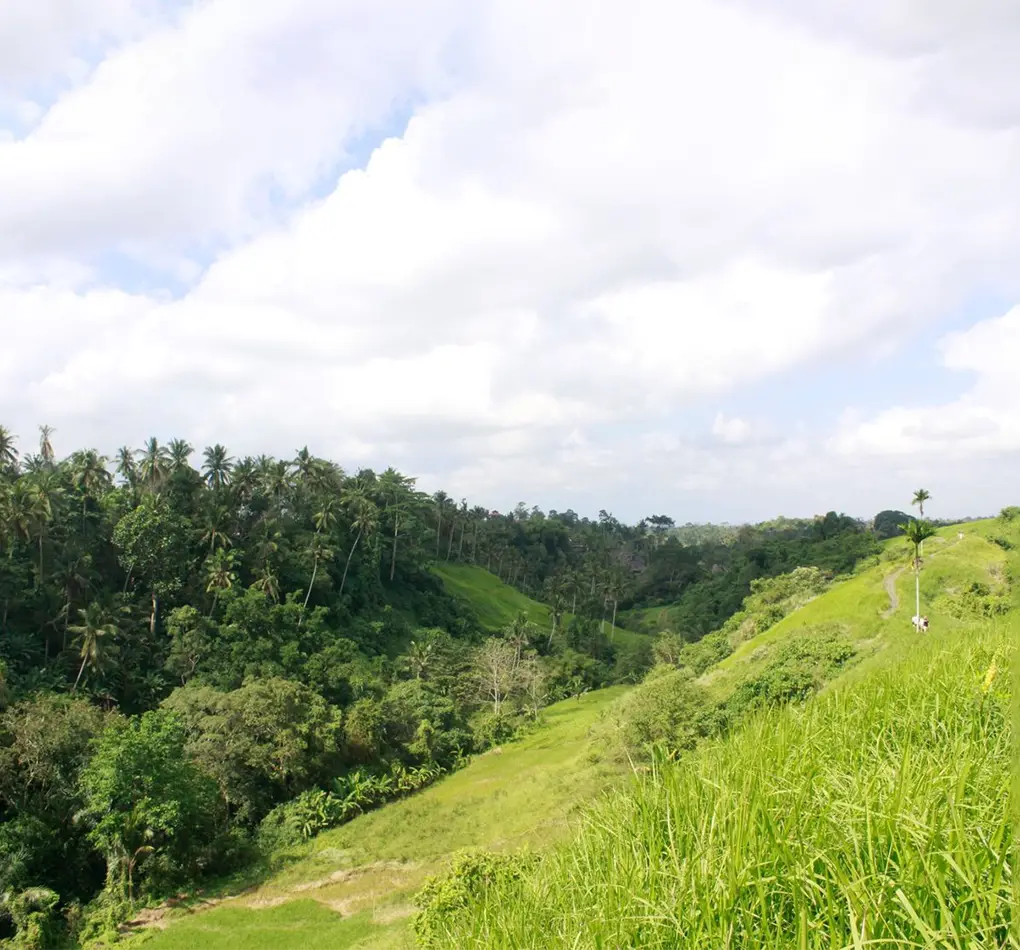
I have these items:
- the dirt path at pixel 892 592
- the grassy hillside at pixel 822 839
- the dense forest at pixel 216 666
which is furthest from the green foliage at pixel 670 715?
the grassy hillside at pixel 822 839

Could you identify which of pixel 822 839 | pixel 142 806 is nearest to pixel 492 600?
pixel 142 806

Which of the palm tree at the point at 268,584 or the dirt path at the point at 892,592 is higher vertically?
the palm tree at the point at 268,584

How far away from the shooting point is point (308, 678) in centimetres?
5444

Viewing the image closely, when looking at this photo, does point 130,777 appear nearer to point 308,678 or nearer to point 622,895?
point 308,678

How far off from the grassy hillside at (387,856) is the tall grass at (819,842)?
1671 cm

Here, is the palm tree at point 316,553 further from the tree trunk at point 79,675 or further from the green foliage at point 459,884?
the green foliage at point 459,884

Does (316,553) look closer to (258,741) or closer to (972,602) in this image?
(258,741)

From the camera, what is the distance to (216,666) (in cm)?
5300

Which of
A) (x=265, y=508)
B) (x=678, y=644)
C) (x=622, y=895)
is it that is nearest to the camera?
(x=622, y=895)

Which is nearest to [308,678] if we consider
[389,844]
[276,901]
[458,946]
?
[389,844]

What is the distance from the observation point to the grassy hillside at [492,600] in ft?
324

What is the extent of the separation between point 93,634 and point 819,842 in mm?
51597

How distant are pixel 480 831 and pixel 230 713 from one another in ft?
53.4

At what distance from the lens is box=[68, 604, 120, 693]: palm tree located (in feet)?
153
